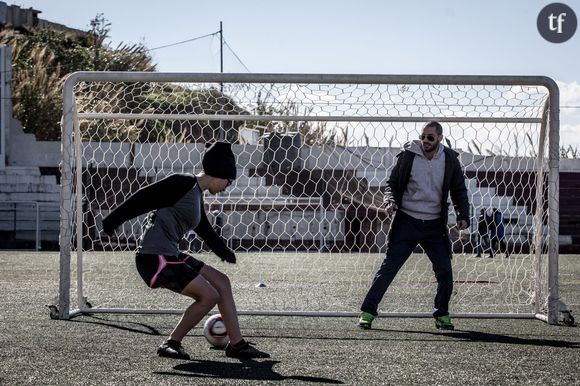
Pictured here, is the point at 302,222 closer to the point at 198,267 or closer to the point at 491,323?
the point at 491,323

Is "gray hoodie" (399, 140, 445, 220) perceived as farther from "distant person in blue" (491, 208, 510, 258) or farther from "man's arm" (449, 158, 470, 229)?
"distant person in blue" (491, 208, 510, 258)

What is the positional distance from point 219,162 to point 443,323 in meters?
2.85

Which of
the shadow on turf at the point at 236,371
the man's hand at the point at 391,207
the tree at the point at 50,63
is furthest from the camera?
the tree at the point at 50,63

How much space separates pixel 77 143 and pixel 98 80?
0.70 m

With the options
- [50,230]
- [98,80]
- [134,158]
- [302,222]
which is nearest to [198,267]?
[98,80]

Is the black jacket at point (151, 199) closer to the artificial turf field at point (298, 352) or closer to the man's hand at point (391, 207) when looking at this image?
the artificial turf field at point (298, 352)

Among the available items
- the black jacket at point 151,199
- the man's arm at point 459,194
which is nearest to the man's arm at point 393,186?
the man's arm at point 459,194

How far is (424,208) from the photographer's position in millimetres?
8688

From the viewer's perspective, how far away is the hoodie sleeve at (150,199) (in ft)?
21.9

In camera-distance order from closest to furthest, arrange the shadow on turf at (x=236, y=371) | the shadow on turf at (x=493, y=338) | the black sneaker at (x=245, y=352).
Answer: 1. the shadow on turf at (x=236, y=371)
2. the black sneaker at (x=245, y=352)
3. the shadow on turf at (x=493, y=338)

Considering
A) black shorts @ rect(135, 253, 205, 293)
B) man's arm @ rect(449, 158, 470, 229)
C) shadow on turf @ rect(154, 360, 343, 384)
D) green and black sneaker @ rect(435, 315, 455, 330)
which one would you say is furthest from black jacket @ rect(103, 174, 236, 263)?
green and black sneaker @ rect(435, 315, 455, 330)

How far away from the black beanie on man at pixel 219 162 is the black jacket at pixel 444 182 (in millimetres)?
2158

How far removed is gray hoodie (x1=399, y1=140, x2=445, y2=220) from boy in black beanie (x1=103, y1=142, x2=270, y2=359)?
7.37ft

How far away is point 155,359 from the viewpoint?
6.65 meters
